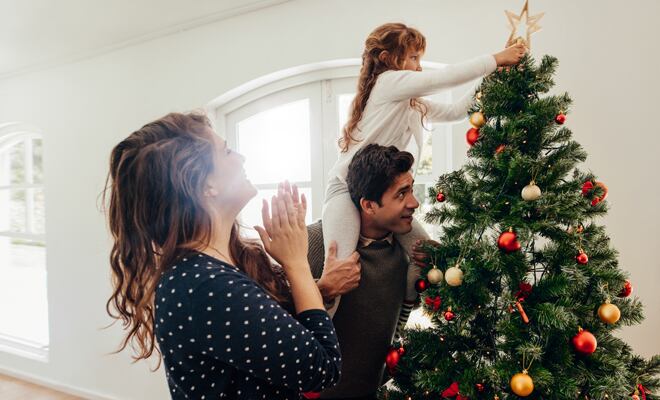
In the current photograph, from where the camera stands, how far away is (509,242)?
3.14ft

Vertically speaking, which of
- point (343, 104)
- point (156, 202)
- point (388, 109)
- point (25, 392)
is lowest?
point (25, 392)

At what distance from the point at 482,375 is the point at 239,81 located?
1.97 m

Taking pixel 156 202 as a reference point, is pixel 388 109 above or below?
above

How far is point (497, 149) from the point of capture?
3.43ft

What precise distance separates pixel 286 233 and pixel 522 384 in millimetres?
575

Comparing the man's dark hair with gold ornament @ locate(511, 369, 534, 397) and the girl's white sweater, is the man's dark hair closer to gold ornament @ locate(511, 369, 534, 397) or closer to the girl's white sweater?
the girl's white sweater

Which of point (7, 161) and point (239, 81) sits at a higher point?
point (239, 81)

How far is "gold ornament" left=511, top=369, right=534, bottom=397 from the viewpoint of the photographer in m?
0.88

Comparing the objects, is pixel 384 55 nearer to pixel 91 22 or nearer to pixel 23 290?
pixel 91 22

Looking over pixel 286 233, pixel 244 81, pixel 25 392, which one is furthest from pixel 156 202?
pixel 25 392

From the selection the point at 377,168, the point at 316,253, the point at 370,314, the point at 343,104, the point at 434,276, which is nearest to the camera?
the point at 434,276

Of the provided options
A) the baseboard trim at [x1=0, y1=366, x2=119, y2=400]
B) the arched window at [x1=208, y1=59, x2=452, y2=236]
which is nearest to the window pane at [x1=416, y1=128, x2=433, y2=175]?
the arched window at [x1=208, y1=59, x2=452, y2=236]

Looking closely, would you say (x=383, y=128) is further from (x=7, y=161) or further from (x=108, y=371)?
(x=7, y=161)

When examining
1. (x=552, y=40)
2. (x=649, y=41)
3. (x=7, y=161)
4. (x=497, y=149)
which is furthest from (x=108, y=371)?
(x=649, y=41)
